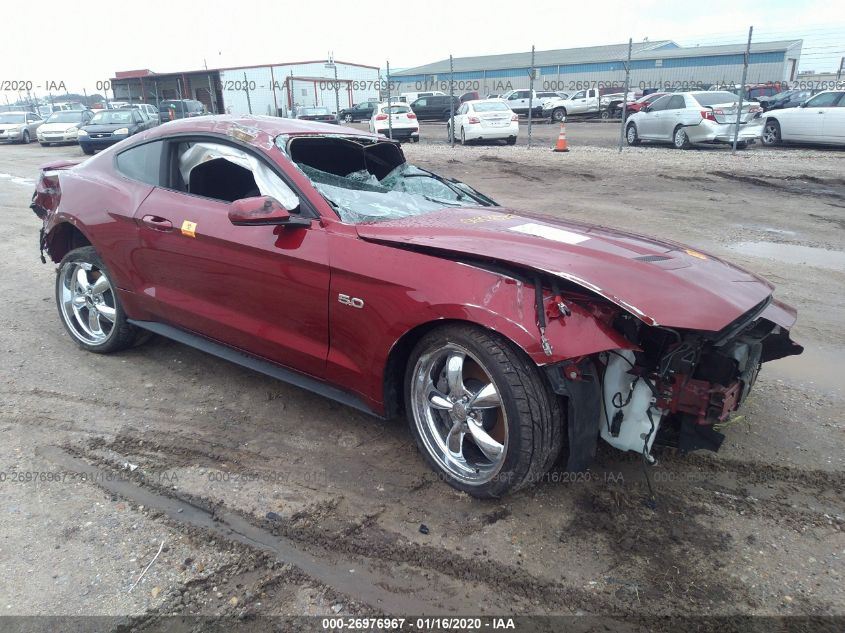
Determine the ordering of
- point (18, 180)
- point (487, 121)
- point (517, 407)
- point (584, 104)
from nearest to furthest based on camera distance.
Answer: point (517, 407) → point (18, 180) → point (487, 121) → point (584, 104)

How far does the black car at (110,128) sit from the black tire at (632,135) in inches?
574

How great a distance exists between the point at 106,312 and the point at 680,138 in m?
16.1

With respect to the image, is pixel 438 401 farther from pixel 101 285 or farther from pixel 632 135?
pixel 632 135

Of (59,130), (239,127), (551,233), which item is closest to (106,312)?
(239,127)

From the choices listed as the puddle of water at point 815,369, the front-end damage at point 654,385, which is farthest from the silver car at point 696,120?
the front-end damage at point 654,385

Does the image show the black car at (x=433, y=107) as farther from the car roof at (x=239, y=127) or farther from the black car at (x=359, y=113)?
the car roof at (x=239, y=127)

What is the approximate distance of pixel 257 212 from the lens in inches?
124

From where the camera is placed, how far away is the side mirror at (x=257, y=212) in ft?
10.3

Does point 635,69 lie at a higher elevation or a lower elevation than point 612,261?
→ higher

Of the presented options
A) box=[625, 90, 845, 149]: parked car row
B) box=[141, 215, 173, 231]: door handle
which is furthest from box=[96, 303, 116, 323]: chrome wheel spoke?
box=[625, 90, 845, 149]: parked car row

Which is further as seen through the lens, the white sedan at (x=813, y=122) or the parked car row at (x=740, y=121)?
the parked car row at (x=740, y=121)

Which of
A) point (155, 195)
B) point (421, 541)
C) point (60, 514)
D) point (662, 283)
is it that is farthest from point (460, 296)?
point (155, 195)

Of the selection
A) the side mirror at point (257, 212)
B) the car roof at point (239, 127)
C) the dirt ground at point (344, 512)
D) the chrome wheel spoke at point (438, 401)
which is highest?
the car roof at point (239, 127)

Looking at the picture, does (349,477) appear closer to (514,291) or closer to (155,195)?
(514,291)
